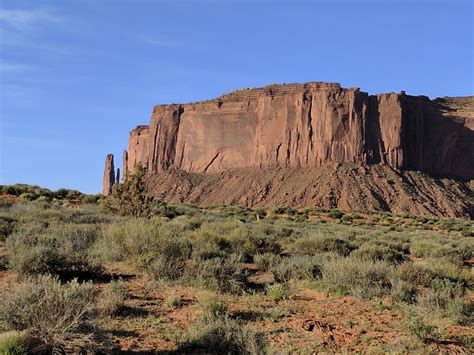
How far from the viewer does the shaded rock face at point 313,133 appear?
82750 mm

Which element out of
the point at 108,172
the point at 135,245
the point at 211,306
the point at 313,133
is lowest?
the point at 211,306

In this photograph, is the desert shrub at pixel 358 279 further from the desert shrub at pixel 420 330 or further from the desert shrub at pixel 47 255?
the desert shrub at pixel 47 255

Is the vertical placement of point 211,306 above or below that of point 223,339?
above

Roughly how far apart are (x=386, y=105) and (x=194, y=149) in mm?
36377

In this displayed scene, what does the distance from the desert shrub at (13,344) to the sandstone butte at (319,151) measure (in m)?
64.2

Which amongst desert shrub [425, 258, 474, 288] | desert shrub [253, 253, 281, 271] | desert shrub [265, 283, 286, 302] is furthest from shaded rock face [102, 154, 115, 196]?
desert shrub [265, 283, 286, 302]

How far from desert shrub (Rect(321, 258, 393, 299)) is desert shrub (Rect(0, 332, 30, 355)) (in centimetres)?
558

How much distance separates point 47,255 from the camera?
9391mm

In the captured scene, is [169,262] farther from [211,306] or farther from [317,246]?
[317,246]

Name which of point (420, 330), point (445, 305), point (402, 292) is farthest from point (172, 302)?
point (445, 305)

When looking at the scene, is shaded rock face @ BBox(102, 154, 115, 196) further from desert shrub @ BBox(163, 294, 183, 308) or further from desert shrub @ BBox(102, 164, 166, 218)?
desert shrub @ BBox(163, 294, 183, 308)

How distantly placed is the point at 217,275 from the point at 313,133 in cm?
7778

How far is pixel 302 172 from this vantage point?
8194cm

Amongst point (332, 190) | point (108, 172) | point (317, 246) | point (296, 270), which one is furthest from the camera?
point (108, 172)
